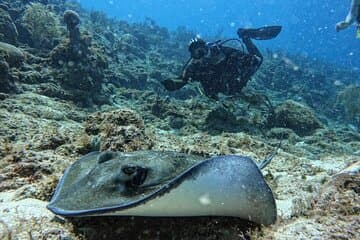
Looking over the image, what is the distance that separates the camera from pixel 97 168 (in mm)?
2719

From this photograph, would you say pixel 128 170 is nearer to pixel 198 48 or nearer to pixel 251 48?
pixel 198 48

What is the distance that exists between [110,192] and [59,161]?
211cm

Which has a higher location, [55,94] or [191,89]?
[191,89]

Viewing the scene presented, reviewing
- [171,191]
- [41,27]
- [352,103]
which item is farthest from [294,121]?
[41,27]

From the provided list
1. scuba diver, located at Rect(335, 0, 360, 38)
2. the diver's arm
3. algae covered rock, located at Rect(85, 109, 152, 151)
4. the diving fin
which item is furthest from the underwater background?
scuba diver, located at Rect(335, 0, 360, 38)

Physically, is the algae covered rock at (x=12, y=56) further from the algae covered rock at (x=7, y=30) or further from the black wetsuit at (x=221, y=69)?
the black wetsuit at (x=221, y=69)

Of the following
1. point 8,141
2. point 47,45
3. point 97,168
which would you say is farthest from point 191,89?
point 97,168

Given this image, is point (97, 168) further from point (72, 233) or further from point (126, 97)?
point (126, 97)

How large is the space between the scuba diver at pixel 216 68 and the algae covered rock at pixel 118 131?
3.98 m

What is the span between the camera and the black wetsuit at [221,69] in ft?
30.6

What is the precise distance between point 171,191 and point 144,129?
323cm

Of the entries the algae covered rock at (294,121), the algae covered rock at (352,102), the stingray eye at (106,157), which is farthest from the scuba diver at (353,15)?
the stingray eye at (106,157)

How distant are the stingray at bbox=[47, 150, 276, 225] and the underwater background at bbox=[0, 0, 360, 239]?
0.25m

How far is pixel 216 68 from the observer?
9492mm
